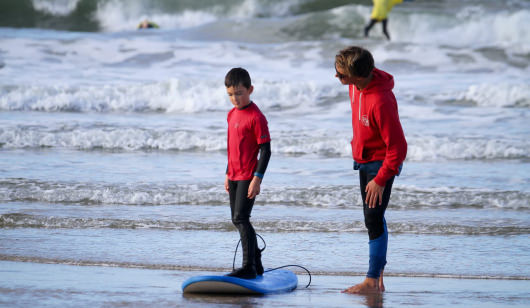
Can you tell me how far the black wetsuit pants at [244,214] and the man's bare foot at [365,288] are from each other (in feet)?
1.87

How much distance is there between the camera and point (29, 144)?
10.7 meters

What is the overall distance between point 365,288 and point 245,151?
1011 millimetres

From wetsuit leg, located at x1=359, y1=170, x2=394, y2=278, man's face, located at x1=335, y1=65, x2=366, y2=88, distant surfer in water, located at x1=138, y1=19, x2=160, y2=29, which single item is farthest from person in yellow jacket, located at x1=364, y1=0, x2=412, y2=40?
man's face, located at x1=335, y1=65, x2=366, y2=88

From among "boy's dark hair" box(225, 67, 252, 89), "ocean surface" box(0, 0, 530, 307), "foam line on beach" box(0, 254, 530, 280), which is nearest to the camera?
"boy's dark hair" box(225, 67, 252, 89)

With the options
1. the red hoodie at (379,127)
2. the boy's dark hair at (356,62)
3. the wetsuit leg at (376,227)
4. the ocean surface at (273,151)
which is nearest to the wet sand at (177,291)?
the ocean surface at (273,151)

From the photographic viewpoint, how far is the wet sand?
3.69 m

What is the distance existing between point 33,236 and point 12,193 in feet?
5.90

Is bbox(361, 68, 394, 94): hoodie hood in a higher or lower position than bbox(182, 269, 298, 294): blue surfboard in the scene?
higher

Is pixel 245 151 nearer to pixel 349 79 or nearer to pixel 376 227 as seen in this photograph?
pixel 349 79

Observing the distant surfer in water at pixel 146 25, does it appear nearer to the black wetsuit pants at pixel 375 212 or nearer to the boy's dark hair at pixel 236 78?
the boy's dark hair at pixel 236 78

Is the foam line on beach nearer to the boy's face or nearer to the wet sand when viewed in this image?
the wet sand

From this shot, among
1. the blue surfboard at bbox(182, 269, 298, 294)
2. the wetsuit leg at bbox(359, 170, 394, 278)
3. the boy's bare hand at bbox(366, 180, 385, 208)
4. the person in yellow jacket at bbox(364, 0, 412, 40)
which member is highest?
the person in yellow jacket at bbox(364, 0, 412, 40)

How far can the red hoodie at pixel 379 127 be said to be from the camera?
3.62 metres

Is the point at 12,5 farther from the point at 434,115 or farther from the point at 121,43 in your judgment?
the point at 434,115
